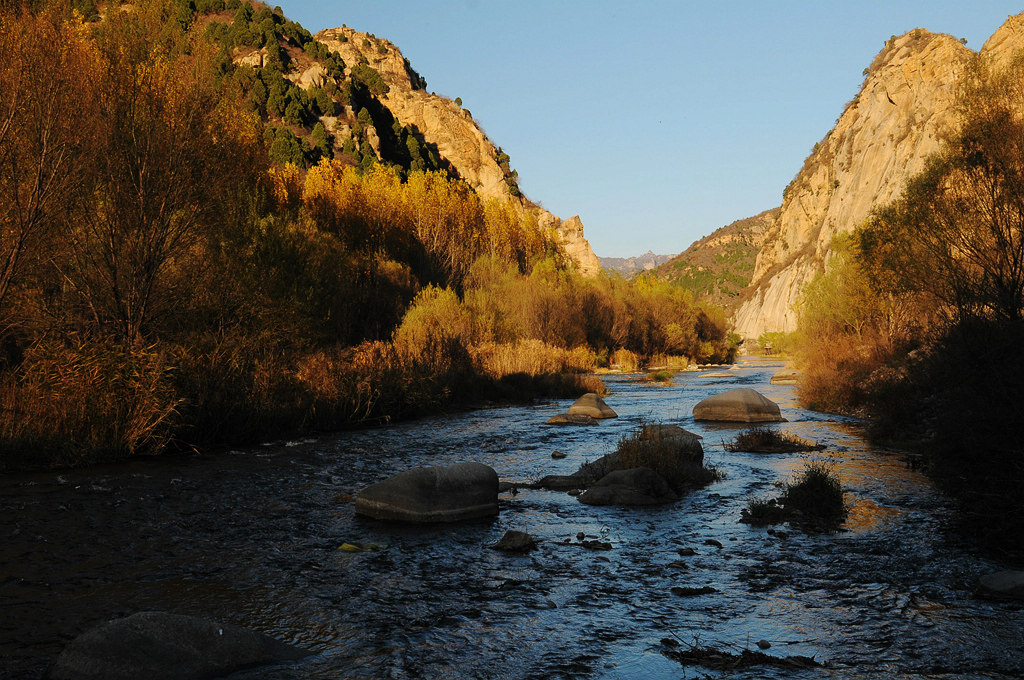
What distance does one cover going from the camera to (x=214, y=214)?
17984 mm

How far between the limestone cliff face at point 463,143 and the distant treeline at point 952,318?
3011 inches

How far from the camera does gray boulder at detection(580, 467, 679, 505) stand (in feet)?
38.5

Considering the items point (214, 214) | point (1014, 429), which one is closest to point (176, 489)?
point (214, 214)

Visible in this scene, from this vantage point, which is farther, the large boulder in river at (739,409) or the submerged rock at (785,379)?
the submerged rock at (785,379)

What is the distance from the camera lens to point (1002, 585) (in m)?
6.86

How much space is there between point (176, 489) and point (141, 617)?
703 centimetres

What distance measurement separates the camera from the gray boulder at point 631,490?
11750 mm

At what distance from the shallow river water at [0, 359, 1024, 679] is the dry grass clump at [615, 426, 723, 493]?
64 centimetres

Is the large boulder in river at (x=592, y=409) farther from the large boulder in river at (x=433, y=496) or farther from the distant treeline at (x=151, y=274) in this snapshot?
the large boulder in river at (x=433, y=496)

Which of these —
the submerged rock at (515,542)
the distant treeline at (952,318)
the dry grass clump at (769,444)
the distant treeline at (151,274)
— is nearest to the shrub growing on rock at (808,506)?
the distant treeline at (952,318)

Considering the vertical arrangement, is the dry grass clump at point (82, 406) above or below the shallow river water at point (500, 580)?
above

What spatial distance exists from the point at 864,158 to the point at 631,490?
3763 inches

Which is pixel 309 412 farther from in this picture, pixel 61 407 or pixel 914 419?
pixel 914 419

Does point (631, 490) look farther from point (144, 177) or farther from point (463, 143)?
point (463, 143)
